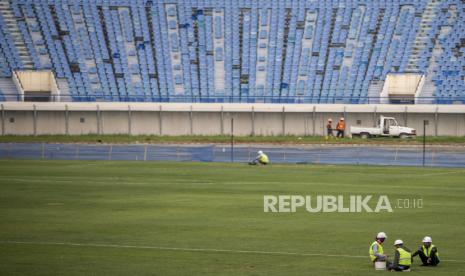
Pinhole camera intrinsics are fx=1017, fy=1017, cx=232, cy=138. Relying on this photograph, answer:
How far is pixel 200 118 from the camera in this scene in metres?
89.2

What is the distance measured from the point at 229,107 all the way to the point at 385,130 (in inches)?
533

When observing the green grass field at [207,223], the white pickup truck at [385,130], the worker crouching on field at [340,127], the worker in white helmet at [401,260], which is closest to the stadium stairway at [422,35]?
the white pickup truck at [385,130]

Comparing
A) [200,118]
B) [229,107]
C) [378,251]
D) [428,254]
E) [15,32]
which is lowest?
[428,254]

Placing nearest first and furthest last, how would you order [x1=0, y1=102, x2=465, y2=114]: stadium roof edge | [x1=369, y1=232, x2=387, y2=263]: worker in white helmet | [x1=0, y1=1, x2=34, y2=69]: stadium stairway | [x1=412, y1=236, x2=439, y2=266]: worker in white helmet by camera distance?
1. [x1=369, y1=232, x2=387, y2=263]: worker in white helmet
2. [x1=412, y1=236, x2=439, y2=266]: worker in white helmet
3. [x1=0, y1=102, x2=465, y2=114]: stadium roof edge
4. [x1=0, y1=1, x2=34, y2=69]: stadium stairway

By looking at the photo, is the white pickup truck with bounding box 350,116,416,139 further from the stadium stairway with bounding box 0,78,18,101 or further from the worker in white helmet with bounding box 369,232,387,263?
the worker in white helmet with bounding box 369,232,387,263

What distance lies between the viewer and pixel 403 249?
26.1 metres

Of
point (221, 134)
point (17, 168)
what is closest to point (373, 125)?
point (221, 134)

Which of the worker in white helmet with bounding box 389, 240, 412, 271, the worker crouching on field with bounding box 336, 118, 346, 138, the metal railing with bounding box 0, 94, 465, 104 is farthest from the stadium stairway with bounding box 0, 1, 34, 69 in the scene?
the worker in white helmet with bounding box 389, 240, 412, 271

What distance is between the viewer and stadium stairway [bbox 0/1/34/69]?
9556cm

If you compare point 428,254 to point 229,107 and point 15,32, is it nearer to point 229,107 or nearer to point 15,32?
point 229,107

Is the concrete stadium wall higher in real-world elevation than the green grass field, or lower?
higher

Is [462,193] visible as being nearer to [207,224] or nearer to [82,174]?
[207,224]

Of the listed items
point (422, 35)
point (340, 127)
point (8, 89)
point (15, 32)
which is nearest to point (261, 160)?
point (340, 127)

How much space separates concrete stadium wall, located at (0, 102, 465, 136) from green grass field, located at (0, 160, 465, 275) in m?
27.6
